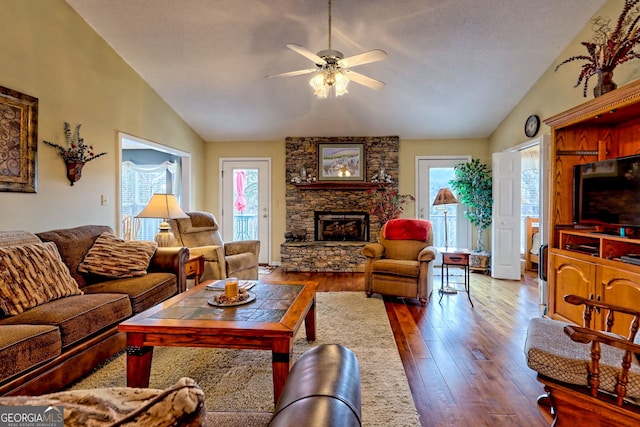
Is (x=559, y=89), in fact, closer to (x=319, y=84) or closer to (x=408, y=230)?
(x=408, y=230)

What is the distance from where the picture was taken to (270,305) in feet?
7.13

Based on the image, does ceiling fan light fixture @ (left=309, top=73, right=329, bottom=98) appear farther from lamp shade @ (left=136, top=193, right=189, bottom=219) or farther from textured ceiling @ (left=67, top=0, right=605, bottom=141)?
lamp shade @ (left=136, top=193, right=189, bottom=219)

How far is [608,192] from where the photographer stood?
8.71 ft

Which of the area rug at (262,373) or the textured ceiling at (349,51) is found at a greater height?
the textured ceiling at (349,51)

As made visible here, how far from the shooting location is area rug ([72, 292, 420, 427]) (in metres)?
→ 1.90

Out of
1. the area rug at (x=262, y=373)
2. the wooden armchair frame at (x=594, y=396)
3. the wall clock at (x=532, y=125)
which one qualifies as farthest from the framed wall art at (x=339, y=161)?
the wooden armchair frame at (x=594, y=396)

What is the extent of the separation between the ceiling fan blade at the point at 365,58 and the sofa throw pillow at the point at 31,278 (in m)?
2.67

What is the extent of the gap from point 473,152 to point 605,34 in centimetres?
320

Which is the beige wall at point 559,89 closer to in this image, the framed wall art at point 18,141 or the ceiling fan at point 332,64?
the ceiling fan at point 332,64

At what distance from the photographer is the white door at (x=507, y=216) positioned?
512 centimetres

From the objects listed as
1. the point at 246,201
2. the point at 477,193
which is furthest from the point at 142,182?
the point at 477,193

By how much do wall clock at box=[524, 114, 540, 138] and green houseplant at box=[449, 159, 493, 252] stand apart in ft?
3.17

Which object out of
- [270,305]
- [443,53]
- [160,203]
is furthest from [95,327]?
[443,53]

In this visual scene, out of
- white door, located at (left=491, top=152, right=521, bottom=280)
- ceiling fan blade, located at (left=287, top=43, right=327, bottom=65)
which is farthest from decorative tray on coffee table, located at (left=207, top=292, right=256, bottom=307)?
white door, located at (left=491, top=152, right=521, bottom=280)
